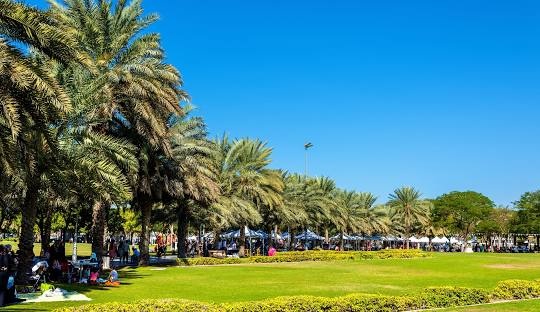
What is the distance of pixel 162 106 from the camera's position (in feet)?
95.5

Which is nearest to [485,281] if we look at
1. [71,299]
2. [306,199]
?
[71,299]

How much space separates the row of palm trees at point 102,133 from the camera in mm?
12578

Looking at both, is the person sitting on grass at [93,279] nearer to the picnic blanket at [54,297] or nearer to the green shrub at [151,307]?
the picnic blanket at [54,297]

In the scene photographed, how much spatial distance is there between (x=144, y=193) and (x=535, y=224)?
245 ft

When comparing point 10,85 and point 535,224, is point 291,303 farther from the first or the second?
point 535,224

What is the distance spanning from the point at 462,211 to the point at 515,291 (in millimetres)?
93269

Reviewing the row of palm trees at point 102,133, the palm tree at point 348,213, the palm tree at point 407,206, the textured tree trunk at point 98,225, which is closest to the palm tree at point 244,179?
the row of palm trees at point 102,133

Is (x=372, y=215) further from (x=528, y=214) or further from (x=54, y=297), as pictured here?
(x=54, y=297)

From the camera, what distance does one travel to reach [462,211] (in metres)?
108

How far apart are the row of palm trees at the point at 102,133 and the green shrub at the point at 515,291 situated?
13717mm

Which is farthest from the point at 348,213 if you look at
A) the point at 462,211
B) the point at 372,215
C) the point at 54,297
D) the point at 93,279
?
the point at 54,297

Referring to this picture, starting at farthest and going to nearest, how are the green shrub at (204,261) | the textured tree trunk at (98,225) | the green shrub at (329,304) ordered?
1. the green shrub at (204,261)
2. the textured tree trunk at (98,225)
3. the green shrub at (329,304)

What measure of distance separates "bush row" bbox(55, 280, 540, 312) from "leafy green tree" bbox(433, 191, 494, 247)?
300 feet

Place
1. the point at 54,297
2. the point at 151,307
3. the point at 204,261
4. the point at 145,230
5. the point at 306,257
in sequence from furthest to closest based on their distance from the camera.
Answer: the point at 306,257
the point at 204,261
the point at 145,230
the point at 54,297
the point at 151,307
